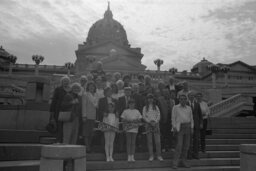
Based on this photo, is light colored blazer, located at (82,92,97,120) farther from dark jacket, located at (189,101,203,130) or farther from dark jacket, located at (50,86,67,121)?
dark jacket, located at (189,101,203,130)

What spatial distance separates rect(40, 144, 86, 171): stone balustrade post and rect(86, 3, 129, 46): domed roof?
78.9 metres

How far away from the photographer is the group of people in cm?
805

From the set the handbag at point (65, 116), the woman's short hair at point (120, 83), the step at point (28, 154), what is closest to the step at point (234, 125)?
the step at point (28, 154)

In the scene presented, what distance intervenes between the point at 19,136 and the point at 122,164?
11.5 ft

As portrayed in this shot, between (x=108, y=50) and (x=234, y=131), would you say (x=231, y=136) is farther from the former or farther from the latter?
(x=108, y=50)

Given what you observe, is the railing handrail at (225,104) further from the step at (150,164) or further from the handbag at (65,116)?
the handbag at (65,116)

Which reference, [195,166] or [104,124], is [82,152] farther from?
[195,166]

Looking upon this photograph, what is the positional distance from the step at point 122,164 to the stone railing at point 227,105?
9666 mm

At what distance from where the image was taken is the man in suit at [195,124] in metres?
8.96

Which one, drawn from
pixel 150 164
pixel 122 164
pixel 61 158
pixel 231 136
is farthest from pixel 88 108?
pixel 231 136

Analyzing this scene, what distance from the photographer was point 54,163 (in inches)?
204

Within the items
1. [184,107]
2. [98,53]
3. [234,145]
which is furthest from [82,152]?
[98,53]

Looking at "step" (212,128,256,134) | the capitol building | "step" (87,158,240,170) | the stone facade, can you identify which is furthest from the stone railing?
the capitol building

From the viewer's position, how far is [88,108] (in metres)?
8.14
